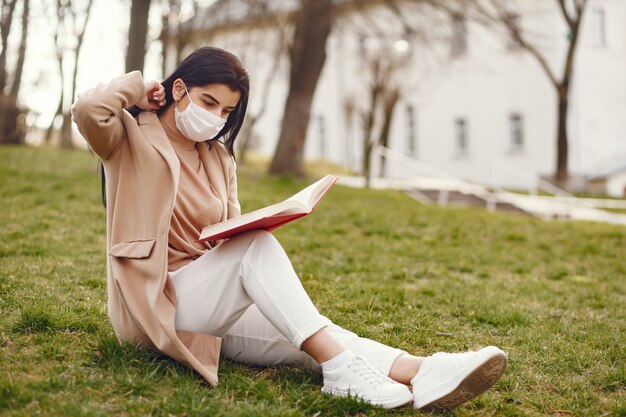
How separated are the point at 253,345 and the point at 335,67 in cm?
3021

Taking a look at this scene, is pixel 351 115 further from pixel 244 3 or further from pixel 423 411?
pixel 423 411

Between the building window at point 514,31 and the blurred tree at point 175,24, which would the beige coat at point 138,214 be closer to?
the building window at point 514,31

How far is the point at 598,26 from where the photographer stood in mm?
26156

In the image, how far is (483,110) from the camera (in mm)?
27609

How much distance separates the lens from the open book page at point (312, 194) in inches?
119

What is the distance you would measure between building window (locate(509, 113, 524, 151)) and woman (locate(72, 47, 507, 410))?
24482 mm

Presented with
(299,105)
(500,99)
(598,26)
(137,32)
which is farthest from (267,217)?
(598,26)

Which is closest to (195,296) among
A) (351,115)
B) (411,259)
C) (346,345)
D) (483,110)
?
(346,345)

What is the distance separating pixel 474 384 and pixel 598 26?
26.5 meters

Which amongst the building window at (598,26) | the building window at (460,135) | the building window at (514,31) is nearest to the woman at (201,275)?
the building window at (514,31)

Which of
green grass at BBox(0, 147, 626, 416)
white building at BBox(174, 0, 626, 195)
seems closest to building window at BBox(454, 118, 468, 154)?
white building at BBox(174, 0, 626, 195)

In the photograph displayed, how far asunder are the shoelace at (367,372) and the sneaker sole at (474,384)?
206mm

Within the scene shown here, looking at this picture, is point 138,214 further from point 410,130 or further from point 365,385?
point 410,130

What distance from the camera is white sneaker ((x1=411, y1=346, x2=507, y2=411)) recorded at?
286cm
